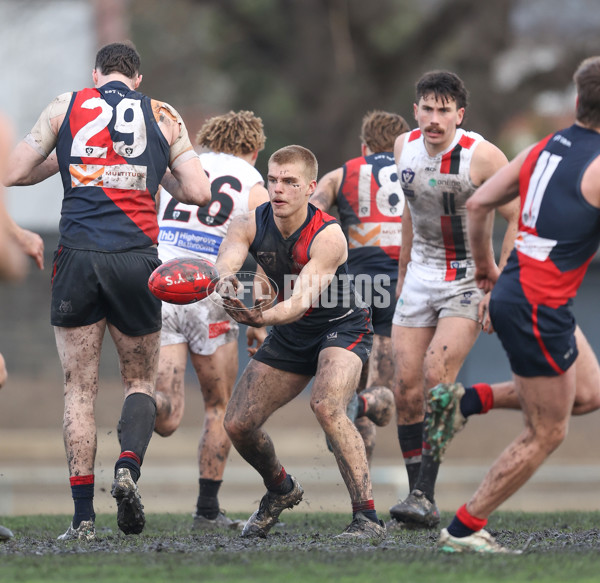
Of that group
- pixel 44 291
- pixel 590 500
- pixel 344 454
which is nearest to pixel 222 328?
pixel 344 454

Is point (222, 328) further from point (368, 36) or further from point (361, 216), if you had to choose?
point (368, 36)

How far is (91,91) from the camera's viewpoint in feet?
21.6

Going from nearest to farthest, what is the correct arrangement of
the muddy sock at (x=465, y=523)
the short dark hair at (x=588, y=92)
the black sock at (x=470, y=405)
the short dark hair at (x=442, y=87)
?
the short dark hair at (x=588, y=92) < the muddy sock at (x=465, y=523) < the black sock at (x=470, y=405) < the short dark hair at (x=442, y=87)

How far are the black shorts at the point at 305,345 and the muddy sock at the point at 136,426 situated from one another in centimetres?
72

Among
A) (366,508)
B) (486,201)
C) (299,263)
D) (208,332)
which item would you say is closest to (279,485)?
(366,508)

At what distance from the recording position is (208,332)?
7855 millimetres

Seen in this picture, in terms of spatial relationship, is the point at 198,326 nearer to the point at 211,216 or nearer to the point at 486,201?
the point at 211,216

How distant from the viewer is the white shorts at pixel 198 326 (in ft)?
25.7

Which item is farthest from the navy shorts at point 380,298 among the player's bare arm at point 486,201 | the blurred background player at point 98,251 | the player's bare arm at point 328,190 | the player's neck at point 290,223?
the player's bare arm at point 486,201

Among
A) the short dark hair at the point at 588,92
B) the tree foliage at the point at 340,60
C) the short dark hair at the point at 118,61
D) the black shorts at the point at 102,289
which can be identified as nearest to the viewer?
the short dark hair at the point at 588,92

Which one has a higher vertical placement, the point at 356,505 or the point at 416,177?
the point at 416,177

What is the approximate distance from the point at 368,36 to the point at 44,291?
29.0ft

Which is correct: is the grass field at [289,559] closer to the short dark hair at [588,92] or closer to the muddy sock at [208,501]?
the muddy sock at [208,501]

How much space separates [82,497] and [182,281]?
1.40 metres
